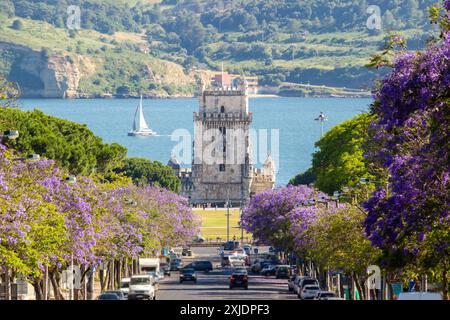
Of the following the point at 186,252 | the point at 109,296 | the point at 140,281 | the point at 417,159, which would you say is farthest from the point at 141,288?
the point at 186,252

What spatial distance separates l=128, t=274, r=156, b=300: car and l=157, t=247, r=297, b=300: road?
116 cm

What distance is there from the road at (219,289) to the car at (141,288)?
3.81 feet

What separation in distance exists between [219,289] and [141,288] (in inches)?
844

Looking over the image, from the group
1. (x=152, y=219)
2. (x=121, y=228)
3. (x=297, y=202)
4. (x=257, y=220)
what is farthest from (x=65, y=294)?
(x=257, y=220)

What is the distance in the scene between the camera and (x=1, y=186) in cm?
5234

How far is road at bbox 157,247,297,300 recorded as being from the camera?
270 ft

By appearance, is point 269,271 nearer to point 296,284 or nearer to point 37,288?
point 296,284

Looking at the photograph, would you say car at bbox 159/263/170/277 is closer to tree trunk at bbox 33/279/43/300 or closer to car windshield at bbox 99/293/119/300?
tree trunk at bbox 33/279/43/300

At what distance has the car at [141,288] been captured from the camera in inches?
2945

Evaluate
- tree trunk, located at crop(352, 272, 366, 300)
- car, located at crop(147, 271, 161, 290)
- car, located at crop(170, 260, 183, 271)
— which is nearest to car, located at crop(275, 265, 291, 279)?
car, located at crop(147, 271, 161, 290)

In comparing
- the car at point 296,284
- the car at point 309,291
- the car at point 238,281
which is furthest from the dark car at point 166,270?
the car at point 309,291

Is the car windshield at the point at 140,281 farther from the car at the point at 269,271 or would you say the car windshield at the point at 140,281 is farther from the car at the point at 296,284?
the car at the point at 269,271

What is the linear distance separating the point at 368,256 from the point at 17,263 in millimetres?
20309

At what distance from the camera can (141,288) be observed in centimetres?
7631
